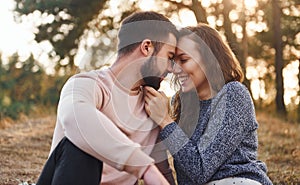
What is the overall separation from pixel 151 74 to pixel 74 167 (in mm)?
555

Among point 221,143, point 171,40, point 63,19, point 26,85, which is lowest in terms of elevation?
point 26,85

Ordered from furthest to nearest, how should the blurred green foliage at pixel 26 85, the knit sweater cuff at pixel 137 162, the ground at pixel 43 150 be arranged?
1. the blurred green foliage at pixel 26 85
2. the ground at pixel 43 150
3. the knit sweater cuff at pixel 137 162

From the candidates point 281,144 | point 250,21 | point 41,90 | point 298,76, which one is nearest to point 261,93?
point 298,76

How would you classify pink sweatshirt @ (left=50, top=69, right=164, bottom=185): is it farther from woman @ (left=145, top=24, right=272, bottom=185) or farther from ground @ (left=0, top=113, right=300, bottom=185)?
ground @ (left=0, top=113, right=300, bottom=185)

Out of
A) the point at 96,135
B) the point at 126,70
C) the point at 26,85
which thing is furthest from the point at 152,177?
the point at 26,85

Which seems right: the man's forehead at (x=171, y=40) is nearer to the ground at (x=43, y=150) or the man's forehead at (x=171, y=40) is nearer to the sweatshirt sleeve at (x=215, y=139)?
the sweatshirt sleeve at (x=215, y=139)

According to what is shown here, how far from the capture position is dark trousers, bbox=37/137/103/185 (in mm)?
1871

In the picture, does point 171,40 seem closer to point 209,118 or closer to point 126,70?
point 126,70

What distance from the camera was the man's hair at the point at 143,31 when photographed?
221 centimetres

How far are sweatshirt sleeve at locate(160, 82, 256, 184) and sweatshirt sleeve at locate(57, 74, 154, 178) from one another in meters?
0.38

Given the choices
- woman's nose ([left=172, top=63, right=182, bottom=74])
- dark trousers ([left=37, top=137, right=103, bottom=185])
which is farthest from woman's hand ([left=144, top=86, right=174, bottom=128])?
dark trousers ([left=37, top=137, right=103, bottom=185])

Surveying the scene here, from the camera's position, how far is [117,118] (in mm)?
2197

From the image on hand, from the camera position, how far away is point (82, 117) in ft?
6.35

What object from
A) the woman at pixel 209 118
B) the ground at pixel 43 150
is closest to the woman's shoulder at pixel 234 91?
the woman at pixel 209 118
